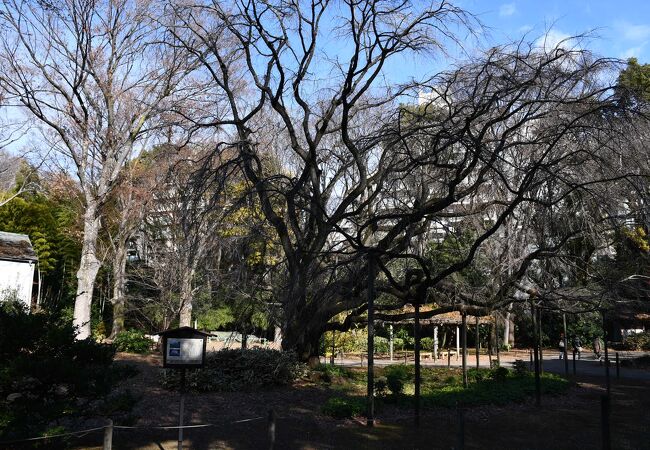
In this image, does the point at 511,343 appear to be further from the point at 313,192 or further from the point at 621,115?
the point at 621,115

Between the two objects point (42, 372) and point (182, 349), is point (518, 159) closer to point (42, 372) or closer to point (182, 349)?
point (182, 349)

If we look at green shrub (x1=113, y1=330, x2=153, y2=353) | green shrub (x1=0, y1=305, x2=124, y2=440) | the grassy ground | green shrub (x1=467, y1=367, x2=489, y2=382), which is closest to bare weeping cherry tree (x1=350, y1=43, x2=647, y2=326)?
the grassy ground

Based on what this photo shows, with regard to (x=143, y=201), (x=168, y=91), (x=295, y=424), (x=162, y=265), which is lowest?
(x=295, y=424)

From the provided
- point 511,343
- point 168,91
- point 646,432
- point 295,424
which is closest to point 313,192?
point 295,424

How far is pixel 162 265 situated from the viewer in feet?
95.6

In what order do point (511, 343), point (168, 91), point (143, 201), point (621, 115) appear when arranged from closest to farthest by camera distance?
1. point (621, 115)
2. point (168, 91)
3. point (143, 201)
4. point (511, 343)

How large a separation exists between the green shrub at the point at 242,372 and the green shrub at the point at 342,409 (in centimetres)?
333

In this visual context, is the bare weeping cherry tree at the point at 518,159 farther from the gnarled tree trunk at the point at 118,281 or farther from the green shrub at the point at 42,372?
the gnarled tree trunk at the point at 118,281

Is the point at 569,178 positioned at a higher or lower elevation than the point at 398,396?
higher

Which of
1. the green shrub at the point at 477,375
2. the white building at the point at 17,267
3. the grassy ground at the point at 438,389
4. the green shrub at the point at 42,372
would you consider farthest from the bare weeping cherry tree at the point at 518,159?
the white building at the point at 17,267

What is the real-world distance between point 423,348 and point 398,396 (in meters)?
25.8

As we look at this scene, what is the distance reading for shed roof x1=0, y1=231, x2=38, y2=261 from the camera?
98.8ft

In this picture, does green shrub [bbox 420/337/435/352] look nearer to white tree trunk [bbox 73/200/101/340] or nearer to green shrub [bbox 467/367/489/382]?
green shrub [bbox 467/367/489/382]

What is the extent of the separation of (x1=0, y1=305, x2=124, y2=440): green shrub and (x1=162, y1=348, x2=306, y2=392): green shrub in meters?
6.22
